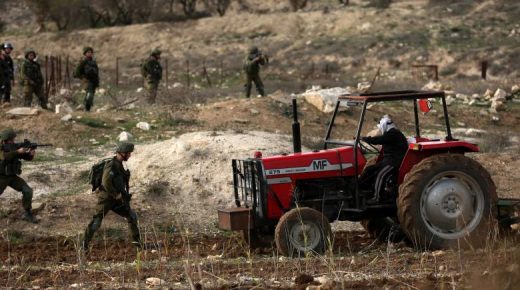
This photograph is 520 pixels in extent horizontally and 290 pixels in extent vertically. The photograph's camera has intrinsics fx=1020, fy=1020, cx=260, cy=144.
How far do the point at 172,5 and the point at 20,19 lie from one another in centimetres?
935

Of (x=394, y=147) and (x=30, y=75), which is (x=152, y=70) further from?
(x=394, y=147)

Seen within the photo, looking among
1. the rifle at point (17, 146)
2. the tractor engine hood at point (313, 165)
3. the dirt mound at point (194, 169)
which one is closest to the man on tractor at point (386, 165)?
the tractor engine hood at point (313, 165)

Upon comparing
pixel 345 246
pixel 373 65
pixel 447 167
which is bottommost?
pixel 345 246

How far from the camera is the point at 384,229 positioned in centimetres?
1302

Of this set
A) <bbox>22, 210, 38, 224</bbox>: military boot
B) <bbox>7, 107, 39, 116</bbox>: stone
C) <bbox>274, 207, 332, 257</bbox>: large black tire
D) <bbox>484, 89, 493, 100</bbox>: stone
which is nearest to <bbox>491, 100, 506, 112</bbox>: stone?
<bbox>484, 89, 493, 100</bbox>: stone

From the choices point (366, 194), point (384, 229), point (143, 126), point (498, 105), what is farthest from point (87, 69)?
point (366, 194)

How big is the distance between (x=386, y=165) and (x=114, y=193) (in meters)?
3.46

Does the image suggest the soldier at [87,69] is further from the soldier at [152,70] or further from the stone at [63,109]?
the soldier at [152,70]

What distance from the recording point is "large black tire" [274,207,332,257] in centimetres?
1147

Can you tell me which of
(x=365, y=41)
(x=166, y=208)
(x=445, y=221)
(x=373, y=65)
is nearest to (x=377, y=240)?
(x=445, y=221)

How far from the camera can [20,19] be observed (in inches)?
2408

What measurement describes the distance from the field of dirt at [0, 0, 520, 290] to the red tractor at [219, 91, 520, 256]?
1.06ft

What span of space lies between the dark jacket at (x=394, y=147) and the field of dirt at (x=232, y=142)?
1093 millimetres

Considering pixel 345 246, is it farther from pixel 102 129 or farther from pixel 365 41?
pixel 365 41
